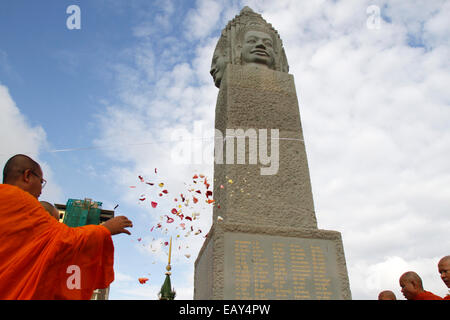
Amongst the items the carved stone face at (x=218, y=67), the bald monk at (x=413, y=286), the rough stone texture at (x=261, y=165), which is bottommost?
the bald monk at (x=413, y=286)

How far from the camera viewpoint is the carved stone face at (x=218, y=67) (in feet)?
18.6

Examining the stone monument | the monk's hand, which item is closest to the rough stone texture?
the stone monument

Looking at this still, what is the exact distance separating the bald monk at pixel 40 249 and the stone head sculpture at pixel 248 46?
377 cm

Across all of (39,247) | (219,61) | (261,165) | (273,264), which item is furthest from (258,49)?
(39,247)

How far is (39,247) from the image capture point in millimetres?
2125

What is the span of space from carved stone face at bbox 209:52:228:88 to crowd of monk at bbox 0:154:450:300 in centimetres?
378

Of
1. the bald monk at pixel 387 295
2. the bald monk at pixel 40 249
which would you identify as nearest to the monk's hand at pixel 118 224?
the bald monk at pixel 40 249

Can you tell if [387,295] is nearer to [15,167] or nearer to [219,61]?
[15,167]

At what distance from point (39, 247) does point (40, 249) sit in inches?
0.6

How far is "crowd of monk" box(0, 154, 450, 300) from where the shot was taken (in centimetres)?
204

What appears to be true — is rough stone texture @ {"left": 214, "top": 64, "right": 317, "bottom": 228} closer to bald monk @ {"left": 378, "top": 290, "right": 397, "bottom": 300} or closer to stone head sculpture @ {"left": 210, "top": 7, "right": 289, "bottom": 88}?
stone head sculpture @ {"left": 210, "top": 7, "right": 289, "bottom": 88}

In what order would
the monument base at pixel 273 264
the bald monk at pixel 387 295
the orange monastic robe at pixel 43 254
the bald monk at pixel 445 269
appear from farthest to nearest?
the bald monk at pixel 387 295, the monument base at pixel 273 264, the bald monk at pixel 445 269, the orange monastic robe at pixel 43 254

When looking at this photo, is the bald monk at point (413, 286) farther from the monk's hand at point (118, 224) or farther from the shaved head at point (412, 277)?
the monk's hand at point (118, 224)
